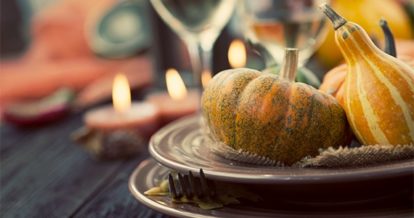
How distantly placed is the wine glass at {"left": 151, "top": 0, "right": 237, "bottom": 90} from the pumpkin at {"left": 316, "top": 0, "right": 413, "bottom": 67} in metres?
0.29

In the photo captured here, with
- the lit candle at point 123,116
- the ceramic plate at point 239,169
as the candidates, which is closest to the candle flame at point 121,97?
the lit candle at point 123,116

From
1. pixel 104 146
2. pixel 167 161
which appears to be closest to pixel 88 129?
pixel 104 146

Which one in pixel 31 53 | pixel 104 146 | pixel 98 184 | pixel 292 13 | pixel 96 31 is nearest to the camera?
pixel 98 184

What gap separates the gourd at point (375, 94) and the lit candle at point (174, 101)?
0.54 m

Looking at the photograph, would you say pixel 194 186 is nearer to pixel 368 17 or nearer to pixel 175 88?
pixel 175 88

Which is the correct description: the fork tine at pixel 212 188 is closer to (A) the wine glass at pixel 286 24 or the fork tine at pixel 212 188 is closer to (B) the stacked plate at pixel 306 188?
(B) the stacked plate at pixel 306 188

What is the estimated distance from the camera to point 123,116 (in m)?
1.07

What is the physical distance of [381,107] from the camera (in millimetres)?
564

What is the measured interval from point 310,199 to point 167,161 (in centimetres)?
13

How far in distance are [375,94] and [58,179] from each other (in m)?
0.50

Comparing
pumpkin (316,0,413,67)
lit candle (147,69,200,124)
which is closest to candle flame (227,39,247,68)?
lit candle (147,69,200,124)

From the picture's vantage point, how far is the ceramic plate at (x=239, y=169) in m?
0.50

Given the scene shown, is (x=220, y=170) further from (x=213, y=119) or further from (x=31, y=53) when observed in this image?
(x=31, y=53)

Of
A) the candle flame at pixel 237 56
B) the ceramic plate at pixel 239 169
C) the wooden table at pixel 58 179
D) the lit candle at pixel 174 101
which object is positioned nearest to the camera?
the ceramic plate at pixel 239 169
